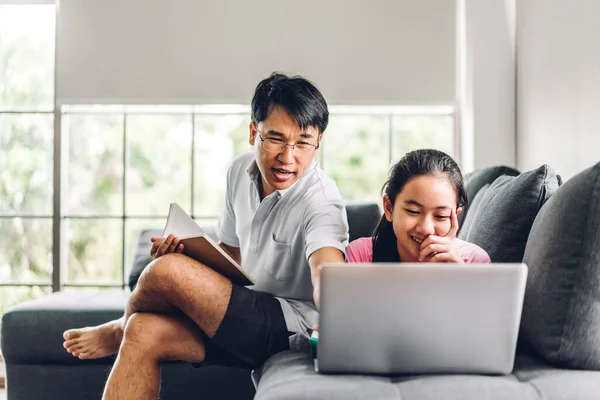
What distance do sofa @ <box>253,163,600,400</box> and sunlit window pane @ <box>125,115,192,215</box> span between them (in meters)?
2.54

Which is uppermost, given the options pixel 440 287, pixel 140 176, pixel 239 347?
pixel 140 176

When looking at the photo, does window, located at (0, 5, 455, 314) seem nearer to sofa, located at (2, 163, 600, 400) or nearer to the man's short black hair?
the man's short black hair

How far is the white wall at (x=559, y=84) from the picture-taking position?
7.95ft

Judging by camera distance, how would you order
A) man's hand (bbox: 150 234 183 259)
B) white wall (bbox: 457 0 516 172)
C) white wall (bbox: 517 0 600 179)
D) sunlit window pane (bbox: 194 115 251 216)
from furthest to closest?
sunlit window pane (bbox: 194 115 251 216) → white wall (bbox: 457 0 516 172) → white wall (bbox: 517 0 600 179) → man's hand (bbox: 150 234 183 259)

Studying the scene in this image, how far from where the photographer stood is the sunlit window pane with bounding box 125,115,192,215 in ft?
13.5

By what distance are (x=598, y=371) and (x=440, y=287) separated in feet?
1.44

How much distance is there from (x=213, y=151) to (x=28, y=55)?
3.99 feet

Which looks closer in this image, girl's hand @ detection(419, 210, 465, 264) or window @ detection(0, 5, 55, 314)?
girl's hand @ detection(419, 210, 465, 264)

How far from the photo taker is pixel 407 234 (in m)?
1.87

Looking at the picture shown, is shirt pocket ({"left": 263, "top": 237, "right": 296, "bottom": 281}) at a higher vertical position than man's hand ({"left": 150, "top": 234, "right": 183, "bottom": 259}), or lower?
lower

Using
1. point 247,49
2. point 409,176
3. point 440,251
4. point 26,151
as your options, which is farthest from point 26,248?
point 440,251

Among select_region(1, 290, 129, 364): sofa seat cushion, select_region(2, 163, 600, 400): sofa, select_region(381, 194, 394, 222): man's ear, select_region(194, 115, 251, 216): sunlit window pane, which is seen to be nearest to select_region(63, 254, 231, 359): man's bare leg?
select_region(2, 163, 600, 400): sofa

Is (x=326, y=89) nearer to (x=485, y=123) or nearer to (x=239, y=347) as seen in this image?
(x=485, y=123)

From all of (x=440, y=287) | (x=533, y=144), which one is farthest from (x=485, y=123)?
(x=440, y=287)
